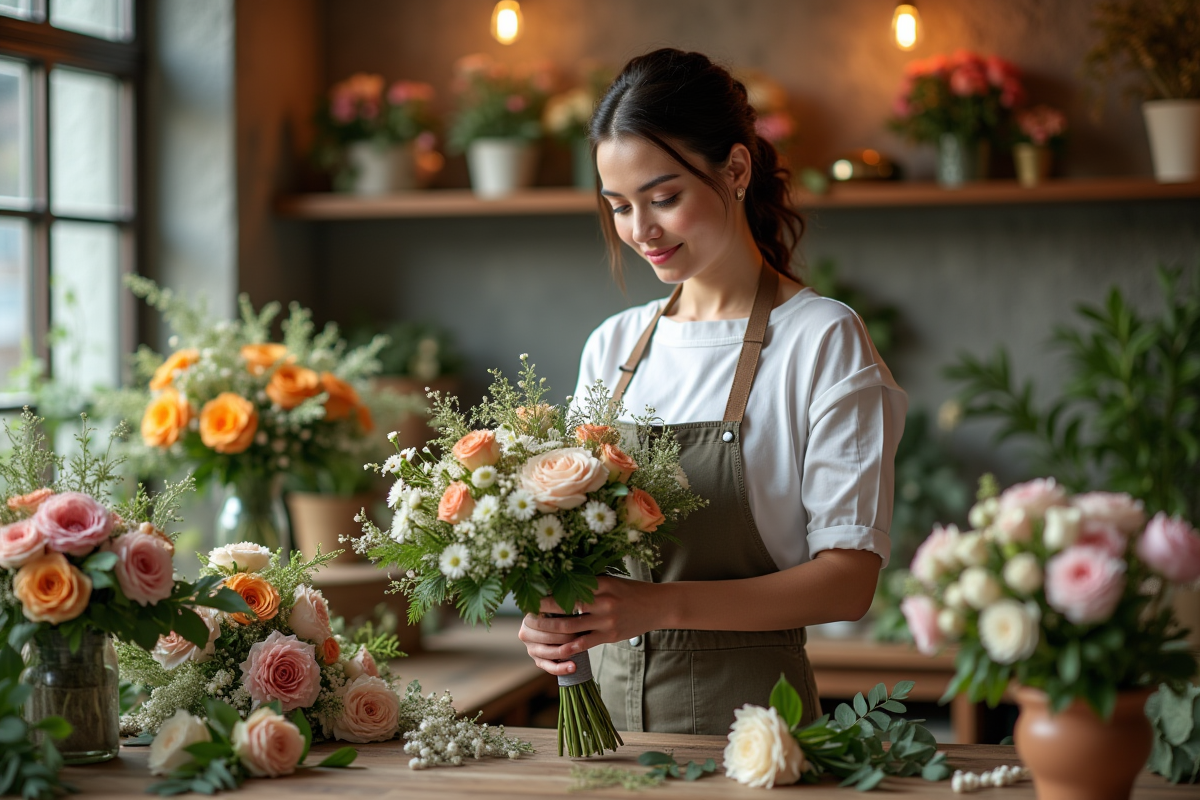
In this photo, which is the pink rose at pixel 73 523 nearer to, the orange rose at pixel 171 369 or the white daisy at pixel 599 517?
the white daisy at pixel 599 517

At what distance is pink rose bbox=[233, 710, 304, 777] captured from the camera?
58.6 inches

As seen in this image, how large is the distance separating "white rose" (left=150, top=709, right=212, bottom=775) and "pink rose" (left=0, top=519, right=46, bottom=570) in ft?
0.88

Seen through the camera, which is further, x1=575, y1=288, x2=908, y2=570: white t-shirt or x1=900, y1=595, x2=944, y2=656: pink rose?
x1=575, y1=288, x2=908, y2=570: white t-shirt

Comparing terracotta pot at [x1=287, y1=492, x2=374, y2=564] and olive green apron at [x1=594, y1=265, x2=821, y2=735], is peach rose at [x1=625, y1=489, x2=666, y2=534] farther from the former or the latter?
terracotta pot at [x1=287, y1=492, x2=374, y2=564]

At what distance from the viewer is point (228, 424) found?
2668 mm

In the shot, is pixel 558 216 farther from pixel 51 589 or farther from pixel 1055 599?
pixel 1055 599

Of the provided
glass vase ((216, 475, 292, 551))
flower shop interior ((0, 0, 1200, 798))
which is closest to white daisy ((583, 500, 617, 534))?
glass vase ((216, 475, 292, 551))

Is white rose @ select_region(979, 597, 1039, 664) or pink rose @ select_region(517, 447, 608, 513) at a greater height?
pink rose @ select_region(517, 447, 608, 513)

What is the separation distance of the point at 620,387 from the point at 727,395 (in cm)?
23

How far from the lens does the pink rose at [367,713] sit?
1683mm

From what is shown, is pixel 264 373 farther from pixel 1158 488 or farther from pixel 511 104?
pixel 1158 488

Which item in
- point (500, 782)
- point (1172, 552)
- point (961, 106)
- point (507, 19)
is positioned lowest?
point (500, 782)

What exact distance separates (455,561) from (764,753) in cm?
43

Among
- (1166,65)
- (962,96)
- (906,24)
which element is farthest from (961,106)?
(1166,65)
